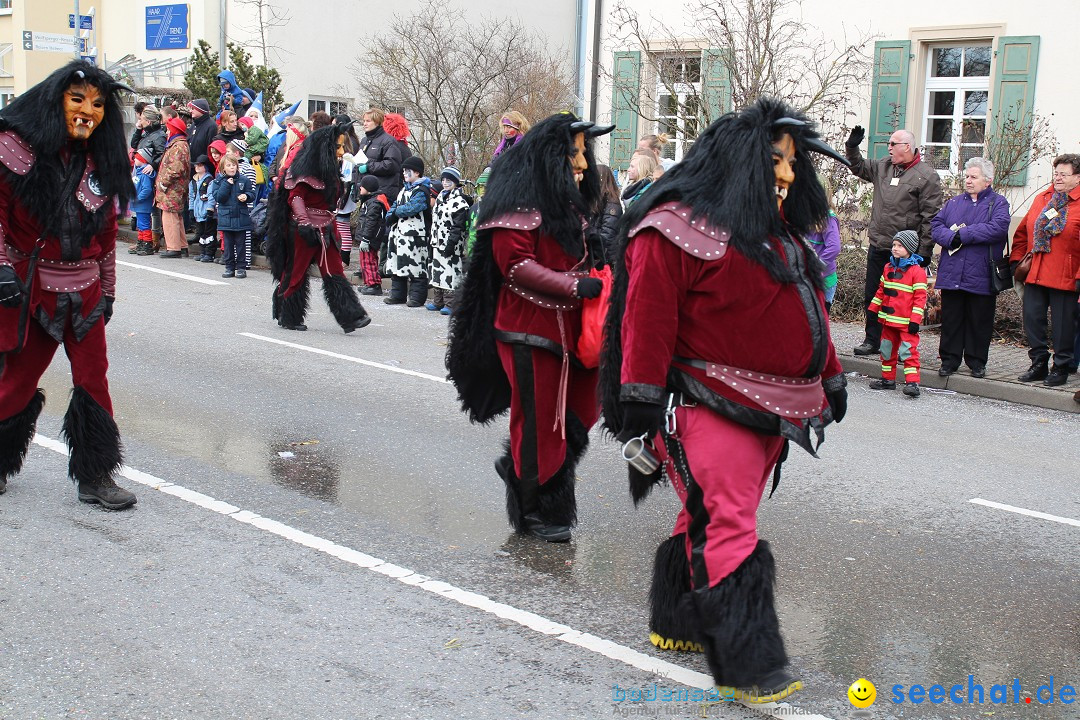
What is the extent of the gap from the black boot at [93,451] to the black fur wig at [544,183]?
78.3 inches

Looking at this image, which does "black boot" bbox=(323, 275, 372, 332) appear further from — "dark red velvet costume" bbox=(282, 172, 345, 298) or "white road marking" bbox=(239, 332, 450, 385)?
"white road marking" bbox=(239, 332, 450, 385)

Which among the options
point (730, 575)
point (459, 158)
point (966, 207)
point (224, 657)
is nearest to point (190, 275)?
point (459, 158)

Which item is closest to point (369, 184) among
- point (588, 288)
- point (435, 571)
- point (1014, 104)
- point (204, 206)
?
point (204, 206)

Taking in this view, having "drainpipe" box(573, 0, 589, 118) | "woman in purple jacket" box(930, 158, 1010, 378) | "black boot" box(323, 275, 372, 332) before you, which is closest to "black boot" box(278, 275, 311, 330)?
"black boot" box(323, 275, 372, 332)

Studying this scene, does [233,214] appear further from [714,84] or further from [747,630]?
[747,630]

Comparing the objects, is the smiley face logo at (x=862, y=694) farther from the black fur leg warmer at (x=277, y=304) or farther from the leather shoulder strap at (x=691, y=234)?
the black fur leg warmer at (x=277, y=304)

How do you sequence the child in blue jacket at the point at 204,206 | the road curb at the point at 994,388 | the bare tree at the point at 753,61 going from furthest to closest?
the bare tree at the point at 753,61 → the child in blue jacket at the point at 204,206 → the road curb at the point at 994,388

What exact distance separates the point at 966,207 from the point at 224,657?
24.7 ft

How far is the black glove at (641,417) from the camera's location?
12.0 feet

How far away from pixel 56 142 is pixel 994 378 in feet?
24.3

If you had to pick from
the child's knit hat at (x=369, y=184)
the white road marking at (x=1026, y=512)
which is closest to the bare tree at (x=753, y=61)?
the child's knit hat at (x=369, y=184)

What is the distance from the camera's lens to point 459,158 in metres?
19.2

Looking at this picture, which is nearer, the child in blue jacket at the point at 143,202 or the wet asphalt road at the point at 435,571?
the wet asphalt road at the point at 435,571

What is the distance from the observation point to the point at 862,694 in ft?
12.4
